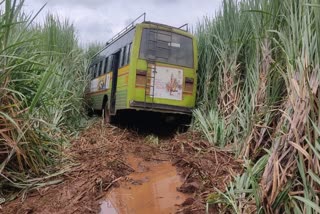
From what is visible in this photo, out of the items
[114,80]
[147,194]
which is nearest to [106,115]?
[114,80]

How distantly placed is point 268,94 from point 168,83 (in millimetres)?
3571

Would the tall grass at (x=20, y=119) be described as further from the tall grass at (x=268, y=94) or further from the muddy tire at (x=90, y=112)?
the muddy tire at (x=90, y=112)

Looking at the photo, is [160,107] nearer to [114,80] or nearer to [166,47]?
[166,47]

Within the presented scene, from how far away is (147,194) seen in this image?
4152 mm

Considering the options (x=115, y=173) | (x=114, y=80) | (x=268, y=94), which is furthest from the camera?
(x=114, y=80)

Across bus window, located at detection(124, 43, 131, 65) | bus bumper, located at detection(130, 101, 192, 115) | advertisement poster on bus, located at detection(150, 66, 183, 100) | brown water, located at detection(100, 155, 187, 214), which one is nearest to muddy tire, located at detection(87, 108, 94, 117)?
Result: bus window, located at detection(124, 43, 131, 65)

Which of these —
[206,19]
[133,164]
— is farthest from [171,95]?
[133,164]

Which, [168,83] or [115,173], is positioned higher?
[168,83]

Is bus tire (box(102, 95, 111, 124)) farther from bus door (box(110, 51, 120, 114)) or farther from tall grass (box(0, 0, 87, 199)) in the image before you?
tall grass (box(0, 0, 87, 199))

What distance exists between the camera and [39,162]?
158 inches

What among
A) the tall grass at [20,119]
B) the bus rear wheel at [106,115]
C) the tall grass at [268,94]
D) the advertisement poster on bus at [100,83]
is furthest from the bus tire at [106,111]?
the tall grass at [20,119]

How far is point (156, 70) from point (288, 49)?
172 inches

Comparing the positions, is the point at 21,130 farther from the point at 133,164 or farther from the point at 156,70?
the point at 156,70

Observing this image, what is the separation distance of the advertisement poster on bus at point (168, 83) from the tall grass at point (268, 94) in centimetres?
44
